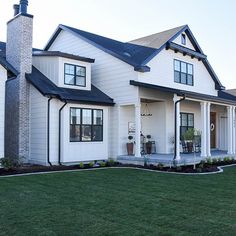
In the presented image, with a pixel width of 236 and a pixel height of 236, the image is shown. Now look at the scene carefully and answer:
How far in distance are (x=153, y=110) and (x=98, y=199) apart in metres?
11.1

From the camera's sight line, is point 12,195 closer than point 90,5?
Yes

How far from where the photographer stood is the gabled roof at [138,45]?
1616 cm

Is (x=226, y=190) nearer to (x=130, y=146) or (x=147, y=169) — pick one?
(x=147, y=169)

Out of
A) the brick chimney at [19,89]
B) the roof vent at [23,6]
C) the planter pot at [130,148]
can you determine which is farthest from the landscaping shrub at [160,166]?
the roof vent at [23,6]

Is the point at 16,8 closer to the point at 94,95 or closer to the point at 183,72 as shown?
the point at 94,95

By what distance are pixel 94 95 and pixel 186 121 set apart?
20.2 feet

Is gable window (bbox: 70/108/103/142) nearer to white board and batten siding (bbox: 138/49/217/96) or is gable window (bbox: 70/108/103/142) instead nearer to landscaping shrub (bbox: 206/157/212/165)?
white board and batten siding (bbox: 138/49/217/96)

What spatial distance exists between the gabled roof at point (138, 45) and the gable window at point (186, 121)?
3787 millimetres

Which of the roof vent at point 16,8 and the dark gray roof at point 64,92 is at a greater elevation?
the roof vent at point 16,8

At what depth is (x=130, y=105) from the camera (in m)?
16.1

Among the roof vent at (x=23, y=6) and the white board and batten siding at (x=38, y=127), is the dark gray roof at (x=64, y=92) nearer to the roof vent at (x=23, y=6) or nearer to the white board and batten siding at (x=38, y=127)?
the white board and batten siding at (x=38, y=127)

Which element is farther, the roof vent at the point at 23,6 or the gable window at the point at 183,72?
the gable window at the point at 183,72

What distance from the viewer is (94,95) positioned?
15.8m

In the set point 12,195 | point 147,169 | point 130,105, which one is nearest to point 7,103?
point 130,105
